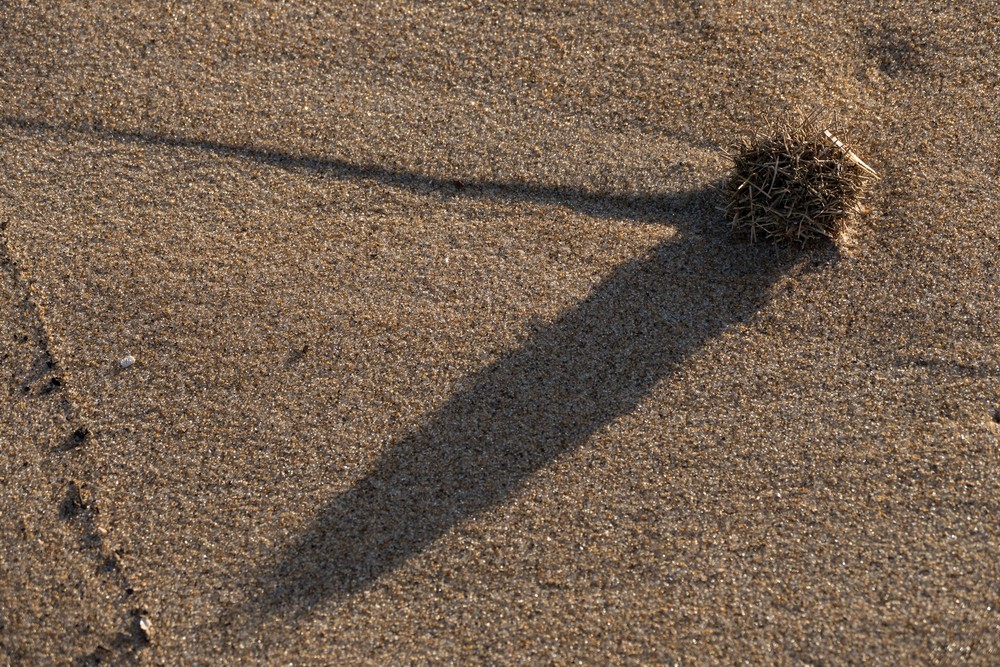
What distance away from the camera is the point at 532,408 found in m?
2.41

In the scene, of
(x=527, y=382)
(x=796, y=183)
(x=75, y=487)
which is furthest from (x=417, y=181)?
(x=75, y=487)

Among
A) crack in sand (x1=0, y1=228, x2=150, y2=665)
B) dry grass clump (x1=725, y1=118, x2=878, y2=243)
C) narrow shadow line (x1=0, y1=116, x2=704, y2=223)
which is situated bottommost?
crack in sand (x1=0, y1=228, x2=150, y2=665)

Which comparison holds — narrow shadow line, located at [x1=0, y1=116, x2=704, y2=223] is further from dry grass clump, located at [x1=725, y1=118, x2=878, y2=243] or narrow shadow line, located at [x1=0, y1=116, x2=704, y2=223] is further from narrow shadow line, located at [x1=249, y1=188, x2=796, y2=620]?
dry grass clump, located at [x1=725, y1=118, x2=878, y2=243]

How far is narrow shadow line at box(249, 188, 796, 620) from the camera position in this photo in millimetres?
2291

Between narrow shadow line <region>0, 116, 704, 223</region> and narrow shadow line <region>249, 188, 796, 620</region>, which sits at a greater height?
narrow shadow line <region>0, 116, 704, 223</region>

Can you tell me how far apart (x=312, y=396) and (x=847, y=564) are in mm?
1393

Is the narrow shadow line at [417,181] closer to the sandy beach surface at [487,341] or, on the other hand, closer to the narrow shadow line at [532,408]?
the sandy beach surface at [487,341]

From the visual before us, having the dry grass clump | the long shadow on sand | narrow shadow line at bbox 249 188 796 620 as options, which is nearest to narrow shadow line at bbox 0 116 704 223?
the long shadow on sand

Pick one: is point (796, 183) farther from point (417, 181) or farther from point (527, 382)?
point (417, 181)

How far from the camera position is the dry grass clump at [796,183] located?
2.29 metres

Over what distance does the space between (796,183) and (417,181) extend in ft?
3.31

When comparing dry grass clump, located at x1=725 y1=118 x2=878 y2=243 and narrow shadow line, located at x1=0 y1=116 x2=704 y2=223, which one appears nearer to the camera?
dry grass clump, located at x1=725 y1=118 x2=878 y2=243

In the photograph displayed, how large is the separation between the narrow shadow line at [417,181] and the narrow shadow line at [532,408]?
0.43 feet

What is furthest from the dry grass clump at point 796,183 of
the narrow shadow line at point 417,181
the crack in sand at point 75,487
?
the crack in sand at point 75,487
